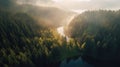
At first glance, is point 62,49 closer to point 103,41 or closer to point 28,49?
point 28,49

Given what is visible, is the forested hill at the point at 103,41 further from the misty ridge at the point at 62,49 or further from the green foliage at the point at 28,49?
the green foliage at the point at 28,49

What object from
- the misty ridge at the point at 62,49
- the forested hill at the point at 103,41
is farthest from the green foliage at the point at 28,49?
the forested hill at the point at 103,41

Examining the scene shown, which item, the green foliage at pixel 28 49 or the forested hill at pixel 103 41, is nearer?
the green foliage at pixel 28 49

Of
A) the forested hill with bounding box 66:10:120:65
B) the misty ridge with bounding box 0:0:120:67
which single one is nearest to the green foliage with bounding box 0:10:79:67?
the misty ridge with bounding box 0:0:120:67

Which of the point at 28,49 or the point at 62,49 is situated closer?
the point at 28,49

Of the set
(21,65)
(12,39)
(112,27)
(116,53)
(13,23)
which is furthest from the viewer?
(13,23)

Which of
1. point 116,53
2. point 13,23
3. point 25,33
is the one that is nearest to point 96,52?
point 116,53

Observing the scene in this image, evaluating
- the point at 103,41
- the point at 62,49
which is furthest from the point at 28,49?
the point at 103,41

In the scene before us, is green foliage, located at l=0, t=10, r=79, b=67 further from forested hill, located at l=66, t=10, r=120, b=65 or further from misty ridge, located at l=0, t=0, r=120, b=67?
forested hill, located at l=66, t=10, r=120, b=65

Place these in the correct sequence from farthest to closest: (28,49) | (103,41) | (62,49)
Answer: (103,41)
(62,49)
(28,49)

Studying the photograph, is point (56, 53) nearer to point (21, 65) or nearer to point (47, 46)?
point (47, 46)

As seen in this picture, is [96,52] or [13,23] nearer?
[96,52]
